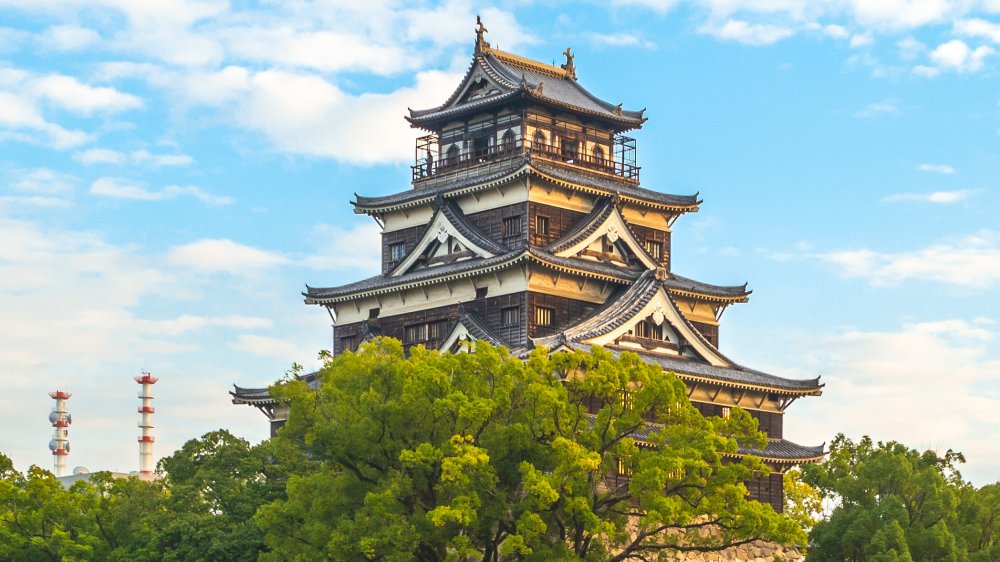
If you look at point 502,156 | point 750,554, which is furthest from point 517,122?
point 750,554

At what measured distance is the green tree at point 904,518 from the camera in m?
48.5

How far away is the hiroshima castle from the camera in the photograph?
58.8m

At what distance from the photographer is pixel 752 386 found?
59.8 metres

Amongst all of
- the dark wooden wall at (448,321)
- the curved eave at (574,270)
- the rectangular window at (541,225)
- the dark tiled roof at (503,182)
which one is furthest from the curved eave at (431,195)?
the dark wooden wall at (448,321)

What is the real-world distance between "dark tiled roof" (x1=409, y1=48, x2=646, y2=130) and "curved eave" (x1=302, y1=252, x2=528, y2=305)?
7261 mm

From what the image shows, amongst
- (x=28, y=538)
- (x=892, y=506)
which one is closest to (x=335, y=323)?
(x=28, y=538)

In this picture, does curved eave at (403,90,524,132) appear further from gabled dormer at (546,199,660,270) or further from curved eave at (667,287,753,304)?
curved eave at (667,287,753,304)

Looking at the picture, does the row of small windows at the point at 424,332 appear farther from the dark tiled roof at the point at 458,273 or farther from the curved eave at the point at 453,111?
the curved eave at the point at 453,111

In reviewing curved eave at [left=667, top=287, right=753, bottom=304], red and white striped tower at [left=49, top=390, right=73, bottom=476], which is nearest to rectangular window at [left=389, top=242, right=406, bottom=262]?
curved eave at [left=667, top=287, right=753, bottom=304]

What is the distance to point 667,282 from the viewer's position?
62.8 m

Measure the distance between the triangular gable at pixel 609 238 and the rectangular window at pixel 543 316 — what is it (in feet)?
6.45

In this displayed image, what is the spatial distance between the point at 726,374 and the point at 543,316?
665 centimetres

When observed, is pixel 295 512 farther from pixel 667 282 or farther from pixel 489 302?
pixel 667 282

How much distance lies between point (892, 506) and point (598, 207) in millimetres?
17961
